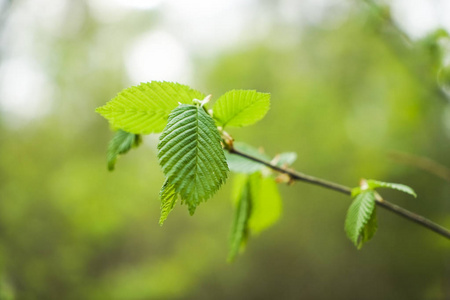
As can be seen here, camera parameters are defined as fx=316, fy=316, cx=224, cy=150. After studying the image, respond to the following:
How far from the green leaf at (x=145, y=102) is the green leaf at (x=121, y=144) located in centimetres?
9

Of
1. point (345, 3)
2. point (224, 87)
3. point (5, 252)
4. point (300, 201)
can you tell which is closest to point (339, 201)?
point (300, 201)

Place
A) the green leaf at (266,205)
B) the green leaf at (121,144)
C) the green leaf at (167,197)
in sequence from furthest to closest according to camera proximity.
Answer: the green leaf at (266,205), the green leaf at (121,144), the green leaf at (167,197)

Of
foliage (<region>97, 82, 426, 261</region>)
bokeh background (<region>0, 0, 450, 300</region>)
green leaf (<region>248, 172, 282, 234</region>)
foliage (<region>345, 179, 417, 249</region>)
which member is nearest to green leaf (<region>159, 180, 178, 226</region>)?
foliage (<region>97, 82, 426, 261</region>)

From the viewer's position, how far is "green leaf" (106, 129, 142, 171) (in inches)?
24.8

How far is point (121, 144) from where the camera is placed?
0.64m

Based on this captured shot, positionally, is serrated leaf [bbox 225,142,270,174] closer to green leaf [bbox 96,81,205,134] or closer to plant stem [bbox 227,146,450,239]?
plant stem [bbox 227,146,450,239]

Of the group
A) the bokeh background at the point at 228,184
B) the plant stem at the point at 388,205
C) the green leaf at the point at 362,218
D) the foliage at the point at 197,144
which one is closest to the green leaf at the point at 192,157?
the foliage at the point at 197,144

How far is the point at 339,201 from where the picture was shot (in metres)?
4.80

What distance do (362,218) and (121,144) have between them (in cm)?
48

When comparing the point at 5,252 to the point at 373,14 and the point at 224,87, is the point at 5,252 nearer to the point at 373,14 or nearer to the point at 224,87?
the point at 224,87

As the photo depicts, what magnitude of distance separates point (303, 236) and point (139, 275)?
2.61m

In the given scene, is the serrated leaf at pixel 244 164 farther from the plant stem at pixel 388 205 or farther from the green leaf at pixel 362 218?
the green leaf at pixel 362 218

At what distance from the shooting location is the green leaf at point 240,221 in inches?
28.0

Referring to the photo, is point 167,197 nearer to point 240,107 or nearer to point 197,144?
point 197,144
